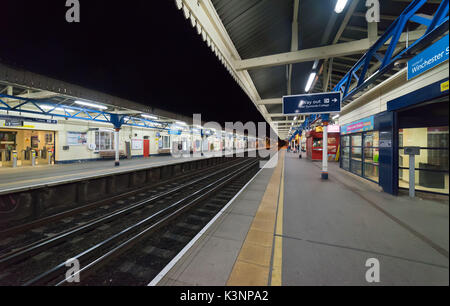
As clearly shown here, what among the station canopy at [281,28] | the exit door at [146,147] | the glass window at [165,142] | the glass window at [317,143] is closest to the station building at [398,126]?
the station canopy at [281,28]

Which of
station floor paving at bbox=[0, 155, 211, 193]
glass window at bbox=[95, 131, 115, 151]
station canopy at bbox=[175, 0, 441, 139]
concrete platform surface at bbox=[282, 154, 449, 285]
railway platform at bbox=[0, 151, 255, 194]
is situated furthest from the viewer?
glass window at bbox=[95, 131, 115, 151]

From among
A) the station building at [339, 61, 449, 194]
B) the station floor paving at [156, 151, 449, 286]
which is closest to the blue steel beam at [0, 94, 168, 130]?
the station floor paving at [156, 151, 449, 286]

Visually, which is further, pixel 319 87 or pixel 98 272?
pixel 319 87

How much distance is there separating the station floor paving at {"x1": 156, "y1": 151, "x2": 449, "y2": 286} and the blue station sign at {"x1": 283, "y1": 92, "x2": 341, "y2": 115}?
12.2 ft

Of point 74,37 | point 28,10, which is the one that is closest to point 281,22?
point 74,37

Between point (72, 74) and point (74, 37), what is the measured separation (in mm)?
1261

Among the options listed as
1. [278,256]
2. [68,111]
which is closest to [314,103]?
[278,256]

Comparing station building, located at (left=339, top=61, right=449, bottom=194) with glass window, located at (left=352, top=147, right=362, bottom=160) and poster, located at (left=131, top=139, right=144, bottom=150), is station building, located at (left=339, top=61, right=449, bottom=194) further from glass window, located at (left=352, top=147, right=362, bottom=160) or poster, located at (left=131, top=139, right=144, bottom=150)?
poster, located at (left=131, top=139, right=144, bottom=150)

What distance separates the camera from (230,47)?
18.3 feet

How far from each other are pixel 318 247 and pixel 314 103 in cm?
582

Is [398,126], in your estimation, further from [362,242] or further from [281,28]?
[281,28]

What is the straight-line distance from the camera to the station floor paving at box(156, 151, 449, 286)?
107 cm

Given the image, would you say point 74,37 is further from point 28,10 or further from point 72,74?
point 72,74

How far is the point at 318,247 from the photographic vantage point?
103 inches
